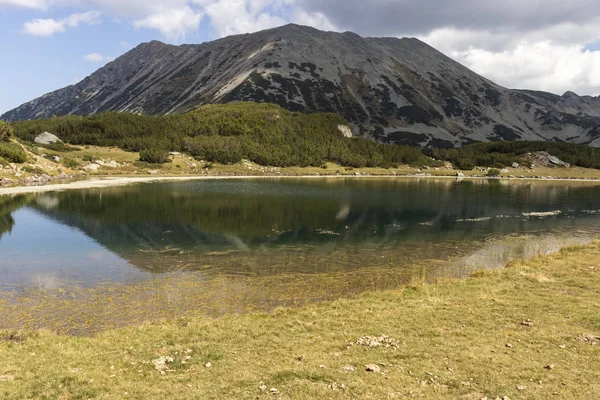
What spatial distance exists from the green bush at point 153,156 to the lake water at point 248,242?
84.0m

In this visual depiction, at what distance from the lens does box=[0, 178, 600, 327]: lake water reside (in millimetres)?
26594

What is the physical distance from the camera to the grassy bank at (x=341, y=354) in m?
11.9

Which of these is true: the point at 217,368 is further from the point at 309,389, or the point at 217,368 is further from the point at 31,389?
the point at 31,389

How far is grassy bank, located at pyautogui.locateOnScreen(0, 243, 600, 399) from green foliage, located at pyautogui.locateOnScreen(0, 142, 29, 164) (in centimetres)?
10100

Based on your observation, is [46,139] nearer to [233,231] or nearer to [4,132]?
[4,132]

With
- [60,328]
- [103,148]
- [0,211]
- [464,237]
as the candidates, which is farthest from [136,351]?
[103,148]

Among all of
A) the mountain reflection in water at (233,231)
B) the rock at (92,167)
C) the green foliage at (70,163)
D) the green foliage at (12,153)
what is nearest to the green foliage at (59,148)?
the green foliage at (70,163)

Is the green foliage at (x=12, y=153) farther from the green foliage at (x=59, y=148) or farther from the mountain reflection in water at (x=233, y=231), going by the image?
the green foliage at (x=59, y=148)

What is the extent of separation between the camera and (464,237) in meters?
45.8

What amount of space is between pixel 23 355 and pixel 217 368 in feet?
24.7

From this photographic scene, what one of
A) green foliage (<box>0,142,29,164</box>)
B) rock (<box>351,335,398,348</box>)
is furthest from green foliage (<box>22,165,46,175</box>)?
rock (<box>351,335,398,348</box>)

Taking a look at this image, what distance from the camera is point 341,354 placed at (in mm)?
14734

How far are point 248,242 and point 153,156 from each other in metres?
132

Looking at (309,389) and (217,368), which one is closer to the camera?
(309,389)
